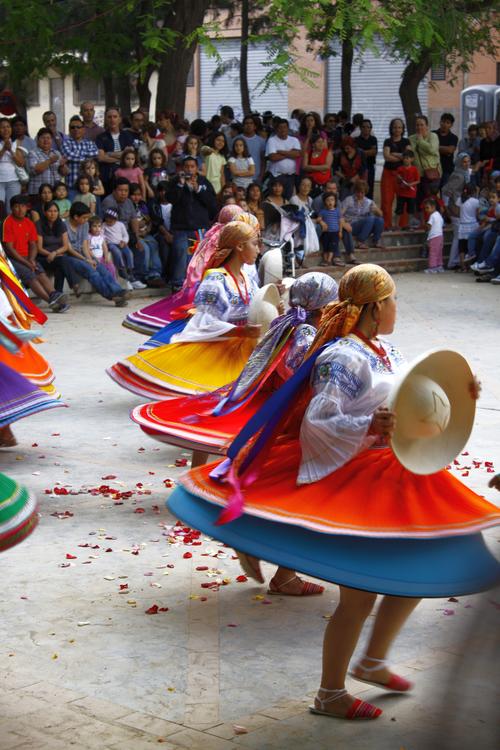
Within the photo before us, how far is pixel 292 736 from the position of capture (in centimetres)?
358

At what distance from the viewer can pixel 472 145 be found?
1967cm

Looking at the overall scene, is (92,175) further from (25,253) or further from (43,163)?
(25,253)

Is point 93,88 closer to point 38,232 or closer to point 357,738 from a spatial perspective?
point 38,232

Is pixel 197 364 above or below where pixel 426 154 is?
below

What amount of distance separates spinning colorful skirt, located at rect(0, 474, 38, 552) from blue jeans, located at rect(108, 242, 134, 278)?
10.9m

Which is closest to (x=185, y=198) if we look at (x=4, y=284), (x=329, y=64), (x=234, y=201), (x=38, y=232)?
(x=234, y=201)

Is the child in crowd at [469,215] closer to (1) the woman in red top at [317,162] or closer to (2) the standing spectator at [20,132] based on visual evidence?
(1) the woman in red top at [317,162]

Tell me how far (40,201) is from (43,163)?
446 millimetres

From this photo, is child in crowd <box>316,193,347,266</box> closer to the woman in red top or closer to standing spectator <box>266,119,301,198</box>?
standing spectator <box>266,119,301,198</box>

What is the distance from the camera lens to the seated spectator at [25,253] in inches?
508

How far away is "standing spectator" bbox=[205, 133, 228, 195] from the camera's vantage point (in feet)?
51.1

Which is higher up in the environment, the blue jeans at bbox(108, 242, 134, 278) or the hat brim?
the hat brim

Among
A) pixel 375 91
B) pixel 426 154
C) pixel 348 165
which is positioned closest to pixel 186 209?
pixel 348 165

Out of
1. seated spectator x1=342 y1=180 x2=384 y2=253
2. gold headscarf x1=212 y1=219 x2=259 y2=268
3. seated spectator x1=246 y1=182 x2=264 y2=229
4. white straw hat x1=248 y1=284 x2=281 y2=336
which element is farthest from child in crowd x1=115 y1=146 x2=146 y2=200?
white straw hat x1=248 y1=284 x2=281 y2=336
